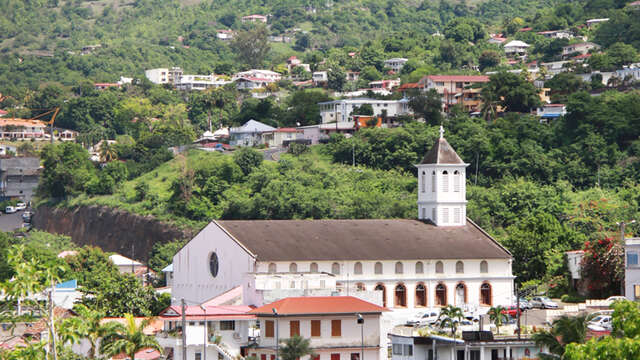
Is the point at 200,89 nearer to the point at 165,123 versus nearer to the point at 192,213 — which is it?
the point at 165,123

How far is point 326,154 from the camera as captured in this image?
129500 mm

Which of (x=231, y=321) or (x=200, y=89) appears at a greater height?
(x=200, y=89)

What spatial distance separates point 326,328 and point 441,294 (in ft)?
62.2

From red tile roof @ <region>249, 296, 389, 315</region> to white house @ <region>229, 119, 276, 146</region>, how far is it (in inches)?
3120

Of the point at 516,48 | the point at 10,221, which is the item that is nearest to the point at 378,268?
the point at 10,221

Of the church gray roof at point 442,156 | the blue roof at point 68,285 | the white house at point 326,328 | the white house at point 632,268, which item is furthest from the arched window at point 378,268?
the blue roof at point 68,285

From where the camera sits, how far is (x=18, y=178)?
527 feet

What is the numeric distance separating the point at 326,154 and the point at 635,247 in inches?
2685

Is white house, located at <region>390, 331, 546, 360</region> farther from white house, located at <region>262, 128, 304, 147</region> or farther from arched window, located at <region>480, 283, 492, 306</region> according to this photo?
white house, located at <region>262, 128, 304, 147</region>

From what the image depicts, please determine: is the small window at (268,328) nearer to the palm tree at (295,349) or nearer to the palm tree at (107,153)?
the palm tree at (295,349)

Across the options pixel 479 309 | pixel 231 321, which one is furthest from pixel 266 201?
pixel 231 321

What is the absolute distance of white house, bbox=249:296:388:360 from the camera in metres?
57.9

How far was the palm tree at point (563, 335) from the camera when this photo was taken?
4584 centimetres

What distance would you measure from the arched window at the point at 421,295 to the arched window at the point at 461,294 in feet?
6.62
